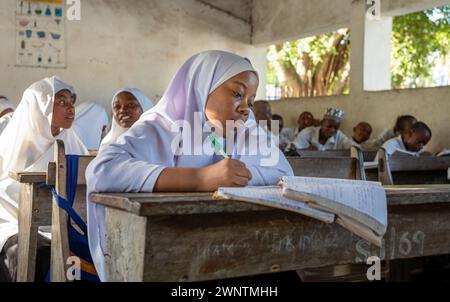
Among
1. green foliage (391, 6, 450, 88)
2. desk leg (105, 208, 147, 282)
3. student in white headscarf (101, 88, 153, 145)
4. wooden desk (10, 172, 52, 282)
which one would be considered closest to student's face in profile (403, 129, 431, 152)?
student in white headscarf (101, 88, 153, 145)

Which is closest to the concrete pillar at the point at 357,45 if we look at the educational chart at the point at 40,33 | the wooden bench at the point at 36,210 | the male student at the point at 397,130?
the male student at the point at 397,130

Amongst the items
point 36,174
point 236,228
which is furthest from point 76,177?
point 236,228

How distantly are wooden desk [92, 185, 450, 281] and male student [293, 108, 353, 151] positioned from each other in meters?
5.95

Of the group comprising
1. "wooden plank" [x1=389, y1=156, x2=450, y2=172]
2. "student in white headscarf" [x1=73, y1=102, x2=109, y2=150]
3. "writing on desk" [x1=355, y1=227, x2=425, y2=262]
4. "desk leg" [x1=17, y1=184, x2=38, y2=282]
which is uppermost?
"student in white headscarf" [x1=73, y1=102, x2=109, y2=150]

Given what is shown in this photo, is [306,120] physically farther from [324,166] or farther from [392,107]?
[324,166]

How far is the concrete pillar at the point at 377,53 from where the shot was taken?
7.59m

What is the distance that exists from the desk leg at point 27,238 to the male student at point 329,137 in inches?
205

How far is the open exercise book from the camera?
1.34 m

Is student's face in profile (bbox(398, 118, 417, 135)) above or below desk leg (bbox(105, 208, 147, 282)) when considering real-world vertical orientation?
above

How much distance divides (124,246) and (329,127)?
21.1 feet

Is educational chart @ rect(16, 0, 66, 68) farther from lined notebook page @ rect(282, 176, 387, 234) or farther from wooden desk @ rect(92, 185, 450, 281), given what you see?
lined notebook page @ rect(282, 176, 387, 234)

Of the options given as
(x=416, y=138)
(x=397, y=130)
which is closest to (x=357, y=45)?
(x=397, y=130)

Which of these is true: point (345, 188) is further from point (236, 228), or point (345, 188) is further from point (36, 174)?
point (36, 174)

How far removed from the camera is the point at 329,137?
25.3 ft
